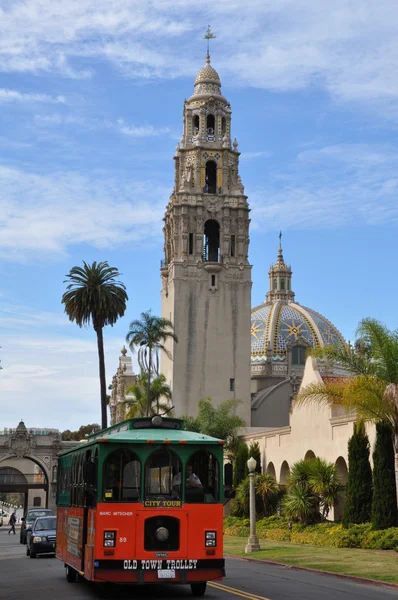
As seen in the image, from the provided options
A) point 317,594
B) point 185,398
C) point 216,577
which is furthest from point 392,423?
point 185,398

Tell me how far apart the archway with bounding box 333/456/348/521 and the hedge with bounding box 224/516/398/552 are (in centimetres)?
171

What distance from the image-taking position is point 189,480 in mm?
18094

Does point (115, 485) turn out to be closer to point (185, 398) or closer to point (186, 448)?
point (186, 448)

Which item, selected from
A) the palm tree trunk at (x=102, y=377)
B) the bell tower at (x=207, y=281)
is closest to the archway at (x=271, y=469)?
the palm tree trunk at (x=102, y=377)

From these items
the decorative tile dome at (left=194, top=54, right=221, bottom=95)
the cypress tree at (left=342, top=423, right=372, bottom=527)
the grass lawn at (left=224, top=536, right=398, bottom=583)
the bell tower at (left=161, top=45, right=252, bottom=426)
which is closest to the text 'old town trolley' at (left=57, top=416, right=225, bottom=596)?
the grass lawn at (left=224, top=536, right=398, bottom=583)

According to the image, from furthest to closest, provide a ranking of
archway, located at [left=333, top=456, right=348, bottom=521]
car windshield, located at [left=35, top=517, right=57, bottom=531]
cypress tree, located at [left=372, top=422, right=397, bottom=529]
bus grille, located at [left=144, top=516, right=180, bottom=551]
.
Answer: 1. archway, located at [left=333, top=456, right=348, bottom=521]
2. cypress tree, located at [left=372, top=422, right=397, bottom=529]
3. car windshield, located at [left=35, top=517, right=57, bottom=531]
4. bus grille, located at [left=144, top=516, right=180, bottom=551]

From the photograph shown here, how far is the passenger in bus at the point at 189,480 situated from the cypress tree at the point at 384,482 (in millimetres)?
16944

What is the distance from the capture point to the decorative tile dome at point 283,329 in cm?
10981

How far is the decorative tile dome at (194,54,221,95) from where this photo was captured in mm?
86812

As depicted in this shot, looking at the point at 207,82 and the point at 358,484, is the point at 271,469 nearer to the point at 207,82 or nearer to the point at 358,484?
the point at 358,484

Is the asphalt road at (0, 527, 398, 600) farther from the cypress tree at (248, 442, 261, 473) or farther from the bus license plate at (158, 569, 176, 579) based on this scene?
the cypress tree at (248, 442, 261, 473)

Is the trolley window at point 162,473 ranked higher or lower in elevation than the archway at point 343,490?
lower

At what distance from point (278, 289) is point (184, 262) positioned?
1924 inches

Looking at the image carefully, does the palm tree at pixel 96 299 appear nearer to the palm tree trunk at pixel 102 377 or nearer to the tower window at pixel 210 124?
the palm tree trunk at pixel 102 377
